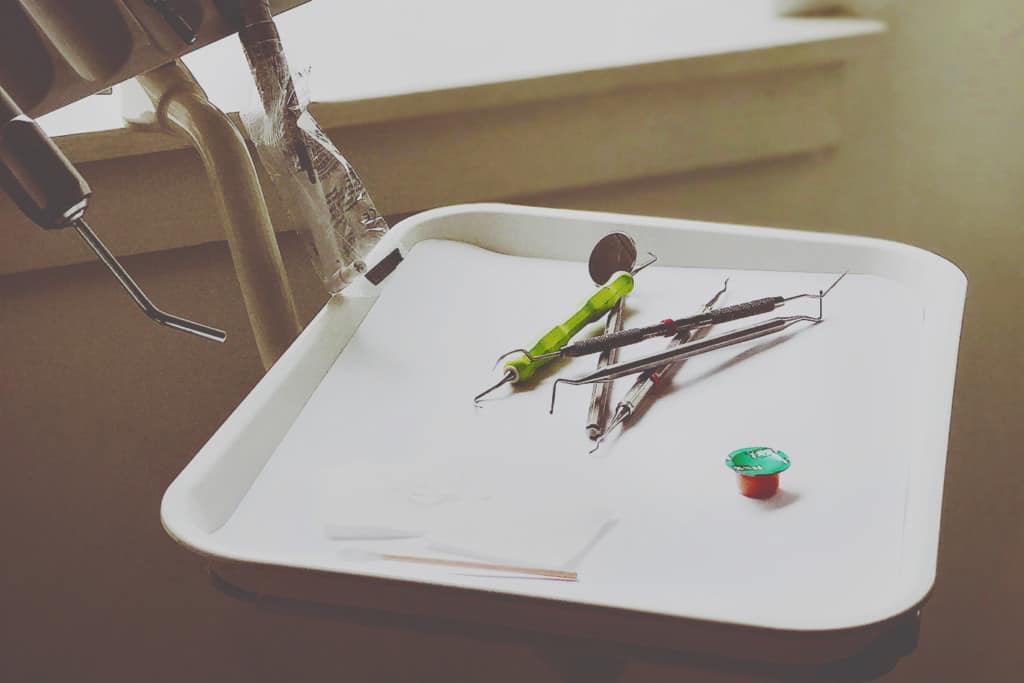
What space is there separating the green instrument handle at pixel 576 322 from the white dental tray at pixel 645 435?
1 centimetres

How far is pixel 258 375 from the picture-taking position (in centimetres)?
106

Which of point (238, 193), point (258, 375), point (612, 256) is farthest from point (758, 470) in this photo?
point (258, 375)

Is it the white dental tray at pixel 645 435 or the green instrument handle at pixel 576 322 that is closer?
the white dental tray at pixel 645 435

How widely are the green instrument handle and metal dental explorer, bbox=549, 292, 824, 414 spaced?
0.07ft

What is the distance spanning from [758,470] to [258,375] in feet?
2.17

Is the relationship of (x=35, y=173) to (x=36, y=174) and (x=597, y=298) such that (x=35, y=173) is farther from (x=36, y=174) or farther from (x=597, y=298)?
(x=597, y=298)

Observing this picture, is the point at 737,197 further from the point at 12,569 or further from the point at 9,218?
the point at 12,569

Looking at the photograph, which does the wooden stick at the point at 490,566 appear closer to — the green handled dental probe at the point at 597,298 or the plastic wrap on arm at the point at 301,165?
the green handled dental probe at the point at 597,298

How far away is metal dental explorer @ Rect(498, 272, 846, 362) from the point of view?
0.62 meters

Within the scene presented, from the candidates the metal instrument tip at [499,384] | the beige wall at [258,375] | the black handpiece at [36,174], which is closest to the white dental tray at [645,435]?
the metal instrument tip at [499,384]

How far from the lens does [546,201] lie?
1.08 m

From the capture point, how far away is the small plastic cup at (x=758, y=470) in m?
0.51

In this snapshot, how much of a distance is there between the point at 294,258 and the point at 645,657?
0.65 meters

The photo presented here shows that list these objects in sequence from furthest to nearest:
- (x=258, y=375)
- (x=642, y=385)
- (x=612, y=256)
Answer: (x=258, y=375)
(x=612, y=256)
(x=642, y=385)
